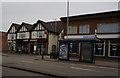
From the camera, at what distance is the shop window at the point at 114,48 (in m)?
26.7

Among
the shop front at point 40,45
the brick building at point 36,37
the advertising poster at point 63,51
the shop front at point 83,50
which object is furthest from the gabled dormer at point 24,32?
the shop front at point 83,50

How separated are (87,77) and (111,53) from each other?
753 inches

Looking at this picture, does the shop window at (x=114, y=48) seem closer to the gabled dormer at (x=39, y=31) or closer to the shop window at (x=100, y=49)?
the shop window at (x=100, y=49)

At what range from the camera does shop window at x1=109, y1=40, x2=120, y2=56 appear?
26.7m

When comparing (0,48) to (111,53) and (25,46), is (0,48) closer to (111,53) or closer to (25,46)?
(25,46)

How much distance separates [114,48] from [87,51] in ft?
26.6

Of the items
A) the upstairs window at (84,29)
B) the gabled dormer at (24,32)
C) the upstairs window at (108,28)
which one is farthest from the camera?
the gabled dormer at (24,32)

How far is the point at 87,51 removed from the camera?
835 inches

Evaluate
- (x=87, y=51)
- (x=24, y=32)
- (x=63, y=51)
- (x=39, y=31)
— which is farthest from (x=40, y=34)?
(x=87, y=51)

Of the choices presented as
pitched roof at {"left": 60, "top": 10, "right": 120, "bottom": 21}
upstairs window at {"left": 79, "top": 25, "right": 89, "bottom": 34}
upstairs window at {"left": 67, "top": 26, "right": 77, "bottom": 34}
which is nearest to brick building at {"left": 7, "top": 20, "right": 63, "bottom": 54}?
upstairs window at {"left": 67, "top": 26, "right": 77, "bottom": 34}

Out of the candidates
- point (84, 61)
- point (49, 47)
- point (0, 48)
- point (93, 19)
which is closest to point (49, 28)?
point (49, 47)

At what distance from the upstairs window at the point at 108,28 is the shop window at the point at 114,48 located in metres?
1.98

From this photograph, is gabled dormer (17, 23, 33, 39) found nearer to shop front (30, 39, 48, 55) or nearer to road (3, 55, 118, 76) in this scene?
shop front (30, 39, 48, 55)

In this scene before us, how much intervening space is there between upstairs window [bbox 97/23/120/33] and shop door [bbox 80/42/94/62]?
28.5 ft
